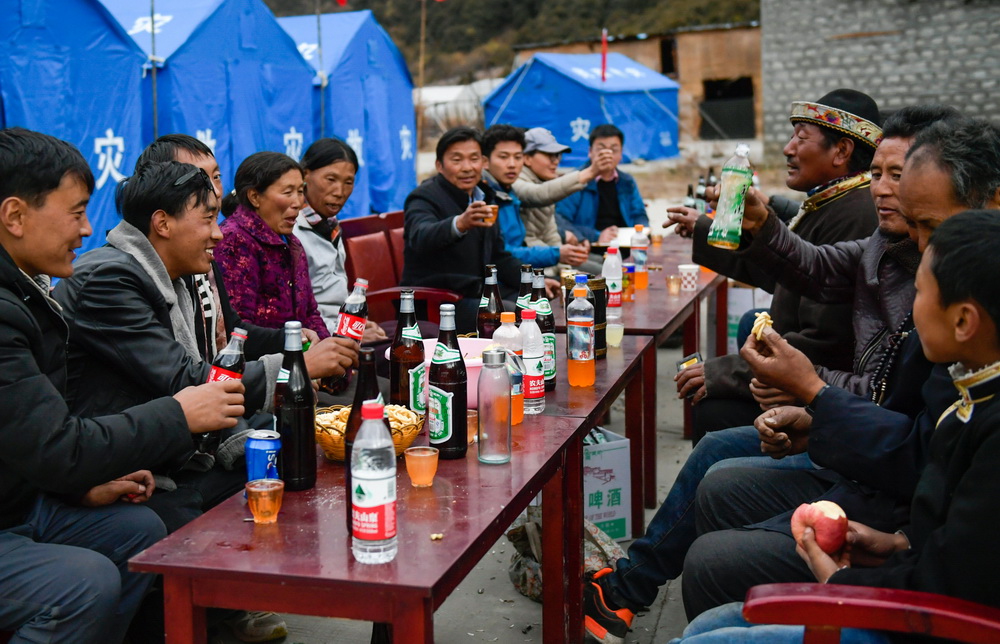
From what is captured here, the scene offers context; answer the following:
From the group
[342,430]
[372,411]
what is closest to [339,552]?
[372,411]

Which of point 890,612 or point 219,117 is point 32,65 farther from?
point 890,612

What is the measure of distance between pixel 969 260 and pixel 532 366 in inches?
50.7

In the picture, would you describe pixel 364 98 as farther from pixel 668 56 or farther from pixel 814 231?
pixel 668 56

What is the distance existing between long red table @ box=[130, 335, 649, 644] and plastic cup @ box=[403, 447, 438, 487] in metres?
0.03

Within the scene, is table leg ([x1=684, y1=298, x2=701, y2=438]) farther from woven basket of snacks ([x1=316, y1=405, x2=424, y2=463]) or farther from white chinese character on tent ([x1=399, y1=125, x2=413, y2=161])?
white chinese character on tent ([x1=399, y1=125, x2=413, y2=161])

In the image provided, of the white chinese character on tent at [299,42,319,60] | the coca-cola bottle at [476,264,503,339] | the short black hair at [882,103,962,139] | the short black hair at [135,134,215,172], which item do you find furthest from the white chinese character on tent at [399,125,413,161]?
the short black hair at [882,103,962,139]

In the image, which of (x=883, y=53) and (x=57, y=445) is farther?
(x=883, y=53)

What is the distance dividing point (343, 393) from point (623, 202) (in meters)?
4.11

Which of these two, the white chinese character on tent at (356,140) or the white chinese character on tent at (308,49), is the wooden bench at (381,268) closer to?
the white chinese character on tent at (356,140)

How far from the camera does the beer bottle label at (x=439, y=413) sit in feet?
7.50

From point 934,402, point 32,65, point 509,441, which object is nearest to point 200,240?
point 509,441

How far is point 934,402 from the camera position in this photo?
80.0 inches

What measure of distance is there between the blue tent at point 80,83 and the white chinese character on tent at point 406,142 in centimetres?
617

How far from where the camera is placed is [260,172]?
3963mm
